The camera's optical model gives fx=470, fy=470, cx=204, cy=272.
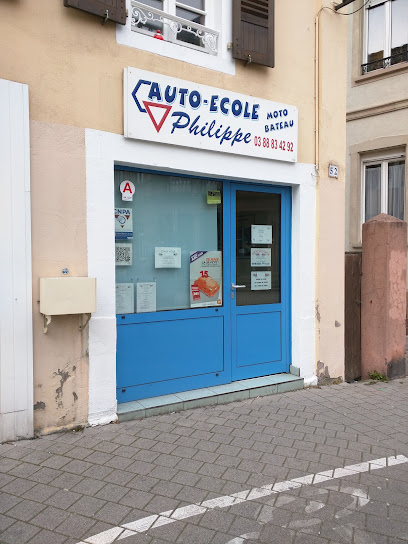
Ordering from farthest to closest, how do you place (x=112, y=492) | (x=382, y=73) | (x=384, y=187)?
(x=384, y=187)
(x=382, y=73)
(x=112, y=492)

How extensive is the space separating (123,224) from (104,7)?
1.94 m

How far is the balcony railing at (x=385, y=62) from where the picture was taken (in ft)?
31.1

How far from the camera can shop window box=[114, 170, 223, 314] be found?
4.73 m

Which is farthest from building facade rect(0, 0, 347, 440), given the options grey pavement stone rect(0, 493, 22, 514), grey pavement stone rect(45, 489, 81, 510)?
grey pavement stone rect(45, 489, 81, 510)

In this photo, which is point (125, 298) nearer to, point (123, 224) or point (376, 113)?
point (123, 224)

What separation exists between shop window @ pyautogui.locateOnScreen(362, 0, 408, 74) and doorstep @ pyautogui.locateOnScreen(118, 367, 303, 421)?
730 centimetres

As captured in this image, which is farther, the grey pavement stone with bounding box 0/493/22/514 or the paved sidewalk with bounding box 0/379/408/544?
the grey pavement stone with bounding box 0/493/22/514

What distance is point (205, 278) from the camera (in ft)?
17.4

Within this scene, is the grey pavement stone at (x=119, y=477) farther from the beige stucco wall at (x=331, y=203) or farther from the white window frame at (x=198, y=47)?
the white window frame at (x=198, y=47)

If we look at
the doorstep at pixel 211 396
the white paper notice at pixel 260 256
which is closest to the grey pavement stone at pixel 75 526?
the doorstep at pixel 211 396

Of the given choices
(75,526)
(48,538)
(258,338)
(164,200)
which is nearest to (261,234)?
(258,338)

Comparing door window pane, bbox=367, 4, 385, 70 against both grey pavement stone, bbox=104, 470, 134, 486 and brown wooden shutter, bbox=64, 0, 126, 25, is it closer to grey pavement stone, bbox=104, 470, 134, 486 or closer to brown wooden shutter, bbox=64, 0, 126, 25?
brown wooden shutter, bbox=64, 0, 126, 25

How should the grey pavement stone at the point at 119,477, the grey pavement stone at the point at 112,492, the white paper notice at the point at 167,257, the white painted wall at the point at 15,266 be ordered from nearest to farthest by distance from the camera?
the grey pavement stone at the point at 112,492 → the grey pavement stone at the point at 119,477 → the white painted wall at the point at 15,266 → the white paper notice at the point at 167,257

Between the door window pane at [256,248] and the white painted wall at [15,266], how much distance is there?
247 cm
